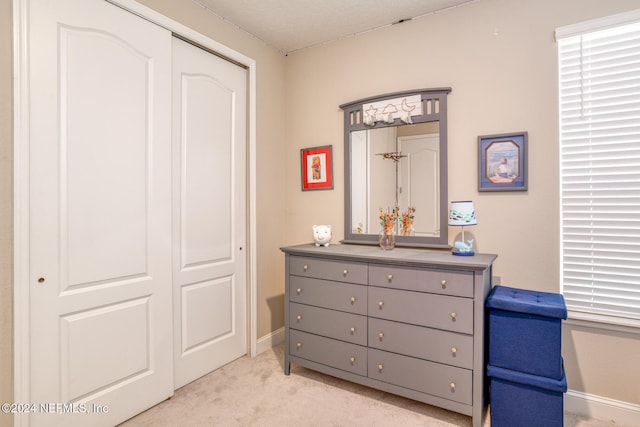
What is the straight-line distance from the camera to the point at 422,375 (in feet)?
6.69

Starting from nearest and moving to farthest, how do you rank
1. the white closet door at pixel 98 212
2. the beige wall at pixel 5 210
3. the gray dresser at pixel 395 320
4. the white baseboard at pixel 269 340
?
the beige wall at pixel 5 210 → the white closet door at pixel 98 212 → the gray dresser at pixel 395 320 → the white baseboard at pixel 269 340

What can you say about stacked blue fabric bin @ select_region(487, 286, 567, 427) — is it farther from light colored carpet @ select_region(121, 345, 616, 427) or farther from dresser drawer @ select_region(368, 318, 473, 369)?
light colored carpet @ select_region(121, 345, 616, 427)

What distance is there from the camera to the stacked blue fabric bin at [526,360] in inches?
68.9

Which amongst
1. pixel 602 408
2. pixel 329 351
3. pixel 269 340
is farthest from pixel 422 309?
pixel 269 340

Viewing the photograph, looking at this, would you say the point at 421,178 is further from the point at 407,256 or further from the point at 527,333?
the point at 527,333

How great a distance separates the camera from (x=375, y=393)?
2.34 meters

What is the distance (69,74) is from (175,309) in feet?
5.18

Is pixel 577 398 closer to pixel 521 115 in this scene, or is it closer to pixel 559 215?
pixel 559 215

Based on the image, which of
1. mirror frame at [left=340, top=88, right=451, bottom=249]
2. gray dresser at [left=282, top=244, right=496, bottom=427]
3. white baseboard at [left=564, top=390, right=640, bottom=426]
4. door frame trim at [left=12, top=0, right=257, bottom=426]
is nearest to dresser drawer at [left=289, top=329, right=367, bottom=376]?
gray dresser at [left=282, top=244, right=496, bottom=427]

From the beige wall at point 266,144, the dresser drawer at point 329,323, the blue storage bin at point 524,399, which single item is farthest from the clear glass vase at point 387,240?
the beige wall at point 266,144

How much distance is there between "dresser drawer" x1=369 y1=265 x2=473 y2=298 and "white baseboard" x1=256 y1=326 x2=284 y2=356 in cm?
136

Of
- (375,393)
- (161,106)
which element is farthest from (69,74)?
(375,393)

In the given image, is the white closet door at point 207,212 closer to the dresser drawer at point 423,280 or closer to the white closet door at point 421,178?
the dresser drawer at point 423,280

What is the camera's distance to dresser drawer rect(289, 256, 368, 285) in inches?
89.7
